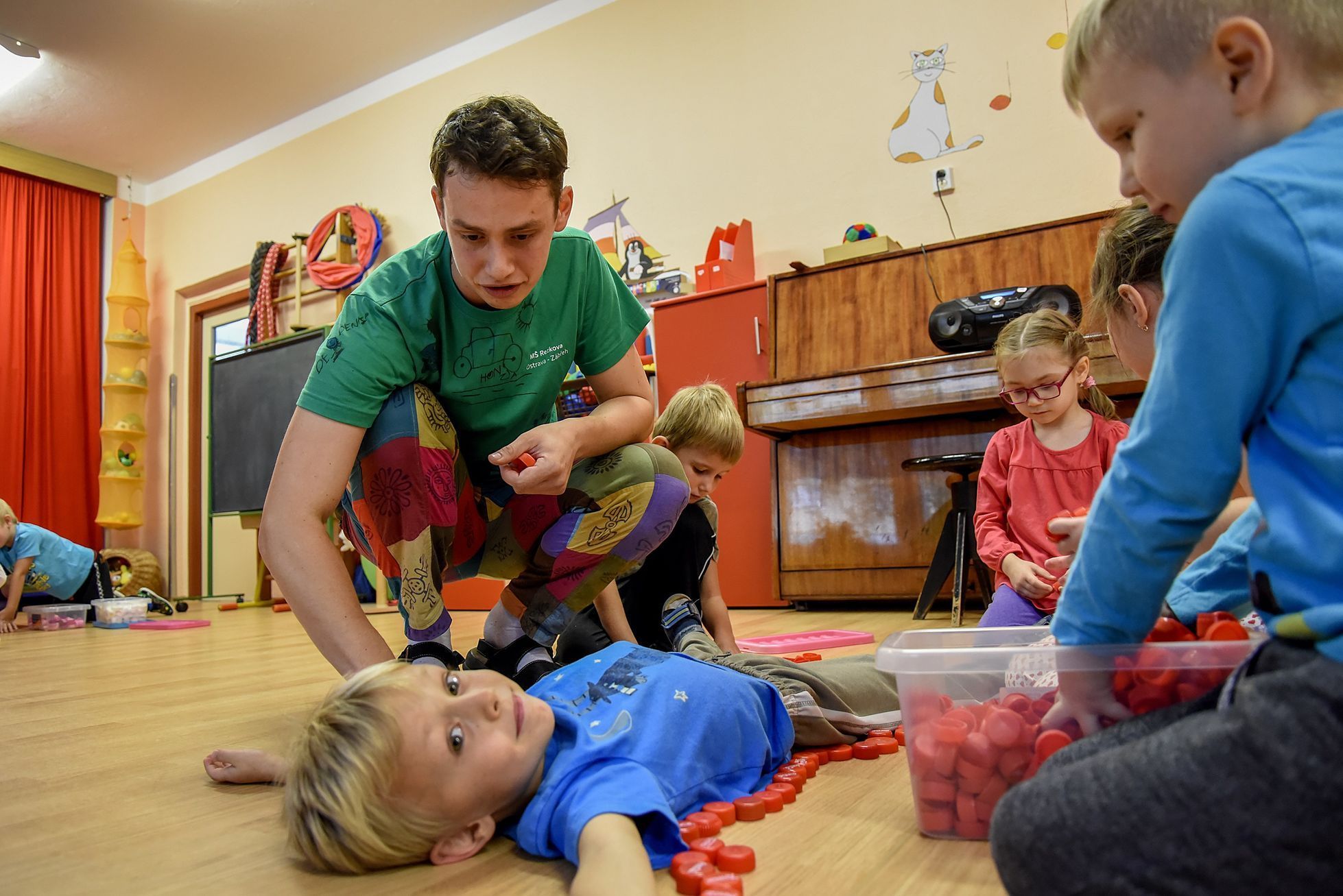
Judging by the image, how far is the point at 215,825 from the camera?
3.03ft

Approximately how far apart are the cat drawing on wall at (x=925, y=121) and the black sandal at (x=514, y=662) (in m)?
2.62

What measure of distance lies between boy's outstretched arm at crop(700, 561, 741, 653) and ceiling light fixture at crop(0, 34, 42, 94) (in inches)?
182

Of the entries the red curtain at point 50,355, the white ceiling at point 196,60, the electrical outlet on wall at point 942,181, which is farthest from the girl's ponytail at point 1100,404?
the red curtain at point 50,355

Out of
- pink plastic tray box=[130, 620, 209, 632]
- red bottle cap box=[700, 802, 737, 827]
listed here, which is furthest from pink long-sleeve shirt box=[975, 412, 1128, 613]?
pink plastic tray box=[130, 620, 209, 632]

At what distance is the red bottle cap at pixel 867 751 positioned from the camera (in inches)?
44.1

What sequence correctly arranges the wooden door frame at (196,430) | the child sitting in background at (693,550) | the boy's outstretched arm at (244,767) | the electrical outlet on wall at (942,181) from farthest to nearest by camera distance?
the wooden door frame at (196,430) → the electrical outlet on wall at (942,181) → the child sitting in background at (693,550) → the boy's outstretched arm at (244,767)

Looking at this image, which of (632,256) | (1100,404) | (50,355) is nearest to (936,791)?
(1100,404)

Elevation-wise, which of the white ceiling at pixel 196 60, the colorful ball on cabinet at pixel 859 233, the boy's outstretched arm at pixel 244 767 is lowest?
the boy's outstretched arm at pixel 244 767

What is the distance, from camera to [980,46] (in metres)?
3.25

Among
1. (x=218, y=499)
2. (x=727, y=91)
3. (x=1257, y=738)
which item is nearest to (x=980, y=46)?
(x=727, y=91)

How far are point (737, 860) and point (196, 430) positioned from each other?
5.94 metres

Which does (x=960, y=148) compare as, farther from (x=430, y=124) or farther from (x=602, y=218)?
(x=430, y=124)

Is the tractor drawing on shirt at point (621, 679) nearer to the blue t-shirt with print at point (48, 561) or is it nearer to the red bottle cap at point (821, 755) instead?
the red bottle cap at point (821, 755)

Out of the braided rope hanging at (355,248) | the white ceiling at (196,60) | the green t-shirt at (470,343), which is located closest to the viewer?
the green t-shirt at (470,343)
